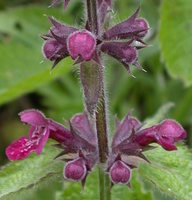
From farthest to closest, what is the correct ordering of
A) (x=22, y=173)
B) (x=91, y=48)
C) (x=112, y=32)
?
(x=22, y=173)
(x=112, y=32)
(x=91, y=48)

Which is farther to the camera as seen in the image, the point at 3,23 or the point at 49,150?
the point at 3,23

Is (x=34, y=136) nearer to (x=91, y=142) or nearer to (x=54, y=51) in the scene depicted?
(x=91, y=142)

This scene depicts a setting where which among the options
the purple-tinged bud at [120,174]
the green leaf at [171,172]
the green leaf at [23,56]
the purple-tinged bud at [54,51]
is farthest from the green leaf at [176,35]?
the purple-tinged bud at [54,51]

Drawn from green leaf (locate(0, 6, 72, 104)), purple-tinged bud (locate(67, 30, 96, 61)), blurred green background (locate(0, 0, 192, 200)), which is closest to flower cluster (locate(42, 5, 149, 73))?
purple-tinged bud (locate(67, 30, 96, 61))

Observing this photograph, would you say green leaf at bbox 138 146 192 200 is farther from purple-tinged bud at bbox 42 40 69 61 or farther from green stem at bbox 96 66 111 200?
purple-tinged bud at bbox 42 40 69 61

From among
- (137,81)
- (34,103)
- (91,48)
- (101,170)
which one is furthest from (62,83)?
(91,48)

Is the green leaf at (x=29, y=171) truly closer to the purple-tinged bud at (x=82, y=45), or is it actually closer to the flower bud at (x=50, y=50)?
the flower bud at (x=50, y=50)

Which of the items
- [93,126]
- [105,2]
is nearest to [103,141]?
[93,126]

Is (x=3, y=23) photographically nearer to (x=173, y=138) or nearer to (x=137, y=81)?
(x=137, y=81)
